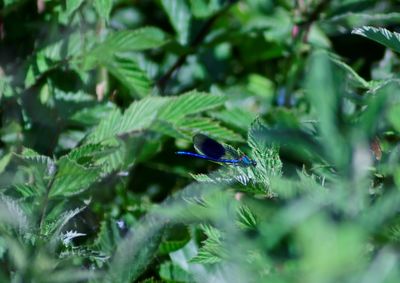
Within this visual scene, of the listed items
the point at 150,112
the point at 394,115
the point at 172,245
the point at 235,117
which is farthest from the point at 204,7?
the point at 394,115

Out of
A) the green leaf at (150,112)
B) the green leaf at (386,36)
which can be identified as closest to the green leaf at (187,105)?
the green leaf at (150,112)

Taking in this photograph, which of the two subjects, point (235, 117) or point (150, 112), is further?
point (235, 117)

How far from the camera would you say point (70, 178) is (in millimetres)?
1028

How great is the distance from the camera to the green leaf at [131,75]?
138cm

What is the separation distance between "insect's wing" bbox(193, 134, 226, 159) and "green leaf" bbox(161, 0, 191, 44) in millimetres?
709

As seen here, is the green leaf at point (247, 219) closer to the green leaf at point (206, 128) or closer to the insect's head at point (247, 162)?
the insect's head at point (247, 162)

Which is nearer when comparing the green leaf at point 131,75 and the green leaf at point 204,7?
the green leaf at point 131,75

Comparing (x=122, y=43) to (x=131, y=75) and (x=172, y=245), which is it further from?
(x=172, y=245)

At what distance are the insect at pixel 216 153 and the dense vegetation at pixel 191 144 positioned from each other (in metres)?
0.01

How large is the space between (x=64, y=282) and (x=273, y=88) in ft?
3.56

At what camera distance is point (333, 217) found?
592 millimetres

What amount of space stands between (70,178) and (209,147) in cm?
20

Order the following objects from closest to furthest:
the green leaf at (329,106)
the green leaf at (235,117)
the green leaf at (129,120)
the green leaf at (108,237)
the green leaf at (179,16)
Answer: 1. the green leaf at (329,106)
2. the green leaf at (108,237)
3. the green leaf at (129,120)
4. the green leaf at (235,117)
5. the green leaf at (179,16)

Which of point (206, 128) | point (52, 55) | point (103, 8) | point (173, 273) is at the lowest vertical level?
point (173, 273)
